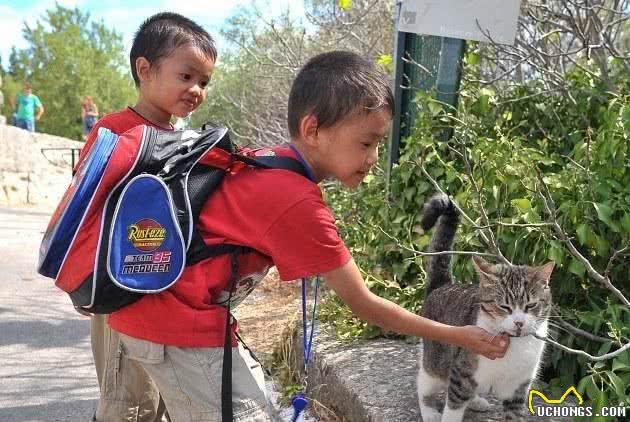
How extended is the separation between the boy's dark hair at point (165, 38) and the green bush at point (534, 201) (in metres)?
1.18

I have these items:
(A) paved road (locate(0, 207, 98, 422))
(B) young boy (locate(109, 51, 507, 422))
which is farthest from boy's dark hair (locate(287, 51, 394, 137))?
(A) paved road (locate(0, 207, 98, 422))

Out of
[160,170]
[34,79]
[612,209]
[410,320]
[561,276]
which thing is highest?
[160,170]

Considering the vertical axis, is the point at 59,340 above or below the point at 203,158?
below

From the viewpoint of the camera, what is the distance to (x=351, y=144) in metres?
2.00

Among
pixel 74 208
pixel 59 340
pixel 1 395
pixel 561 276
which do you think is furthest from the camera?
pixel 59 340

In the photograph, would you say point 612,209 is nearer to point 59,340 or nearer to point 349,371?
point 349,371

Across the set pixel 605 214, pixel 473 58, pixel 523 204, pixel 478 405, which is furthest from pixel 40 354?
pixel 605 214

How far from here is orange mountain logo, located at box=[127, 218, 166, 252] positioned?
1898mm

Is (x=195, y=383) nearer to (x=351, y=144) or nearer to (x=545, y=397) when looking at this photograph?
(x=351, y=144)

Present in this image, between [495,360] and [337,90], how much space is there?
1.30m

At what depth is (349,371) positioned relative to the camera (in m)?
3.40

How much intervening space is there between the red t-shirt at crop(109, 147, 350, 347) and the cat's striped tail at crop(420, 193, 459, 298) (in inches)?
49.0

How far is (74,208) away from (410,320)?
1051 millimetres

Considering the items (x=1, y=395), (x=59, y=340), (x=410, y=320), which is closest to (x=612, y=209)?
(x=410, y=320)
